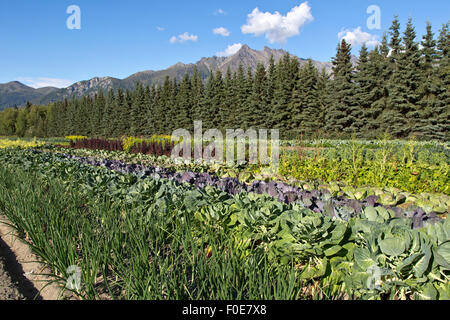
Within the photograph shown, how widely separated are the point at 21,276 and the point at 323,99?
3059cm

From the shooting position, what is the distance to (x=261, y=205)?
232 centimetres

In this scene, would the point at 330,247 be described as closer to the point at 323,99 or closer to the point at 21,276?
the point at 21,276

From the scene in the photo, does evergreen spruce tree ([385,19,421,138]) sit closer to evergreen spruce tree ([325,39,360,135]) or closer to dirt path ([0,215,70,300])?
evergreen spruce tree ([325,39,360,135])

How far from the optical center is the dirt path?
1.98 meters

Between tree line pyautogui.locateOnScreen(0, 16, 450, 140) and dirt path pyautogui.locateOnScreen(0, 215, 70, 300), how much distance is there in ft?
55.5

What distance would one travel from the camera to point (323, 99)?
95.2ft

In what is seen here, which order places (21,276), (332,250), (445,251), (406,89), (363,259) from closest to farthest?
(445,251), (363,259), (332,250), (21,276), (406,89)

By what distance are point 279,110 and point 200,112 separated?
12.3 metres

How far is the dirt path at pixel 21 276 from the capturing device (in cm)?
198

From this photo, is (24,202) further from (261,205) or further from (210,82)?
(210,82)

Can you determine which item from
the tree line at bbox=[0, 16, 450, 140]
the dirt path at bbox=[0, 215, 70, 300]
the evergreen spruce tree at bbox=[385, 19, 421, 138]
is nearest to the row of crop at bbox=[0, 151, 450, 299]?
the dirt path at bbox=[0, 215, 70, 300]

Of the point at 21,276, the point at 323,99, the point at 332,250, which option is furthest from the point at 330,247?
the point at 323,99

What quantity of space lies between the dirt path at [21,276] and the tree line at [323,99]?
16.9 meters
